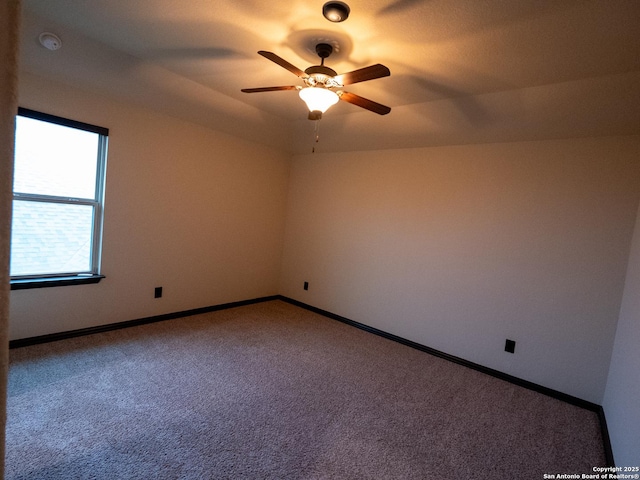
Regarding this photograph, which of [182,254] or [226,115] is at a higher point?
[226,115]

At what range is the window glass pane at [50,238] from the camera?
2.63 metres

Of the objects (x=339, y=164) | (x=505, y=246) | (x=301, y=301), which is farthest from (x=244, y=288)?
(x=505, y=246)

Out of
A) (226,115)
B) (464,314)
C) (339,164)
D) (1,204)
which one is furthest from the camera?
(339,164)

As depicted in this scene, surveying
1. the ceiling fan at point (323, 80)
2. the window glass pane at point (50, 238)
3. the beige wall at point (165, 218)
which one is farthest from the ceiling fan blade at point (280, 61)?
the window glass pane at point (50, 238)

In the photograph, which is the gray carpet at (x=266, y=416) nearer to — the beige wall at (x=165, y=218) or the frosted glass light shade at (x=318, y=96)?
the beige wall at (x=165, y=218)

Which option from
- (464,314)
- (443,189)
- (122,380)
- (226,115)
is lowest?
(122,380)

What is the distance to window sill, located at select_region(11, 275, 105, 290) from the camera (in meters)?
2.60

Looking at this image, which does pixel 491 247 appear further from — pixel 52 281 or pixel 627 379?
pixel 52 281

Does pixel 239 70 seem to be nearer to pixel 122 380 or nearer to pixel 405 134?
pixel 405 134

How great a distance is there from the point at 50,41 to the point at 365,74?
2240 mm

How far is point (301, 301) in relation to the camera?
464 cm

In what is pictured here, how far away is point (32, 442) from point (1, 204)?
6.10 ft

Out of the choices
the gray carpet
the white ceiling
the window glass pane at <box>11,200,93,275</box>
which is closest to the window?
the window glass pane at <box>11,200,93,275</box>

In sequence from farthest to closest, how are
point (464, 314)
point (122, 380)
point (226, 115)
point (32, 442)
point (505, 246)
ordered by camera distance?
point (226, 115)
point (464, 314)
point (505, 246)
point (122, 380)
point (32, 442)
